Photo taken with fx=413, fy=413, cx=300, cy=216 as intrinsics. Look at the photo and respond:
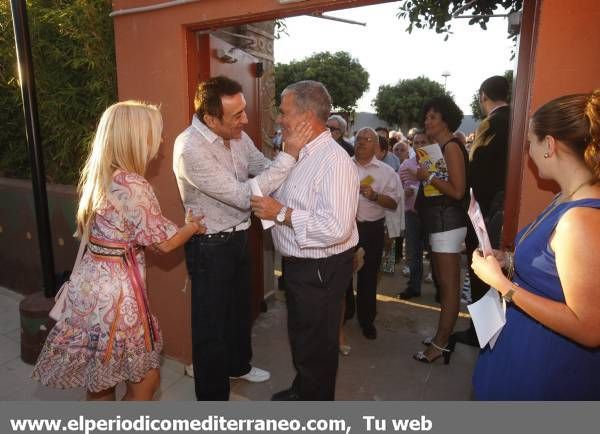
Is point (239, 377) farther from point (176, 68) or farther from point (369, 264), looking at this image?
point (176, 68)

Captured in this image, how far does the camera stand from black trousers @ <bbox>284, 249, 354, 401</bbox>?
7.18ft

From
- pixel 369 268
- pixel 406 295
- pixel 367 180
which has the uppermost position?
pixel 367 180

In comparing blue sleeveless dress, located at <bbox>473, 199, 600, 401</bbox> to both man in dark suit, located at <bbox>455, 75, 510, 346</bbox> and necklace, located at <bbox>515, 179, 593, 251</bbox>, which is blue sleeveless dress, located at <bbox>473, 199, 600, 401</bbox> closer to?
necklace, located at <bbox>515, 179, 593, 251</bbox>

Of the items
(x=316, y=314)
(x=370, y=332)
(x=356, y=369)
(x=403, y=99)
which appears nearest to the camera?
(x=316, y=314)

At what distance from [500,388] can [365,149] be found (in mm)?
2520

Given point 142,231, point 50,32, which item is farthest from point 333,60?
point 142,231

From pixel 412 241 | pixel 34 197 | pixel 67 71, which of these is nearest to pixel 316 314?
pixel 34 197

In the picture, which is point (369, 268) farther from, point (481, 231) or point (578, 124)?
point (578, 124)

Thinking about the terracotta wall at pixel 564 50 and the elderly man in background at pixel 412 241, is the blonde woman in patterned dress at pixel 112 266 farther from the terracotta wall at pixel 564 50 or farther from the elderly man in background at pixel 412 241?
the elderly man in background at pixel 412 241

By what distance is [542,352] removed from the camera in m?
1.46

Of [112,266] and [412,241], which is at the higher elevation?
[112,266]

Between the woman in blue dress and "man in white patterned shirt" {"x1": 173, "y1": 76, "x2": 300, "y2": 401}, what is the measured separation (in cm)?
115

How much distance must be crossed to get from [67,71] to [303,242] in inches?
129

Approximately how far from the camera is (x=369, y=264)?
378cm
